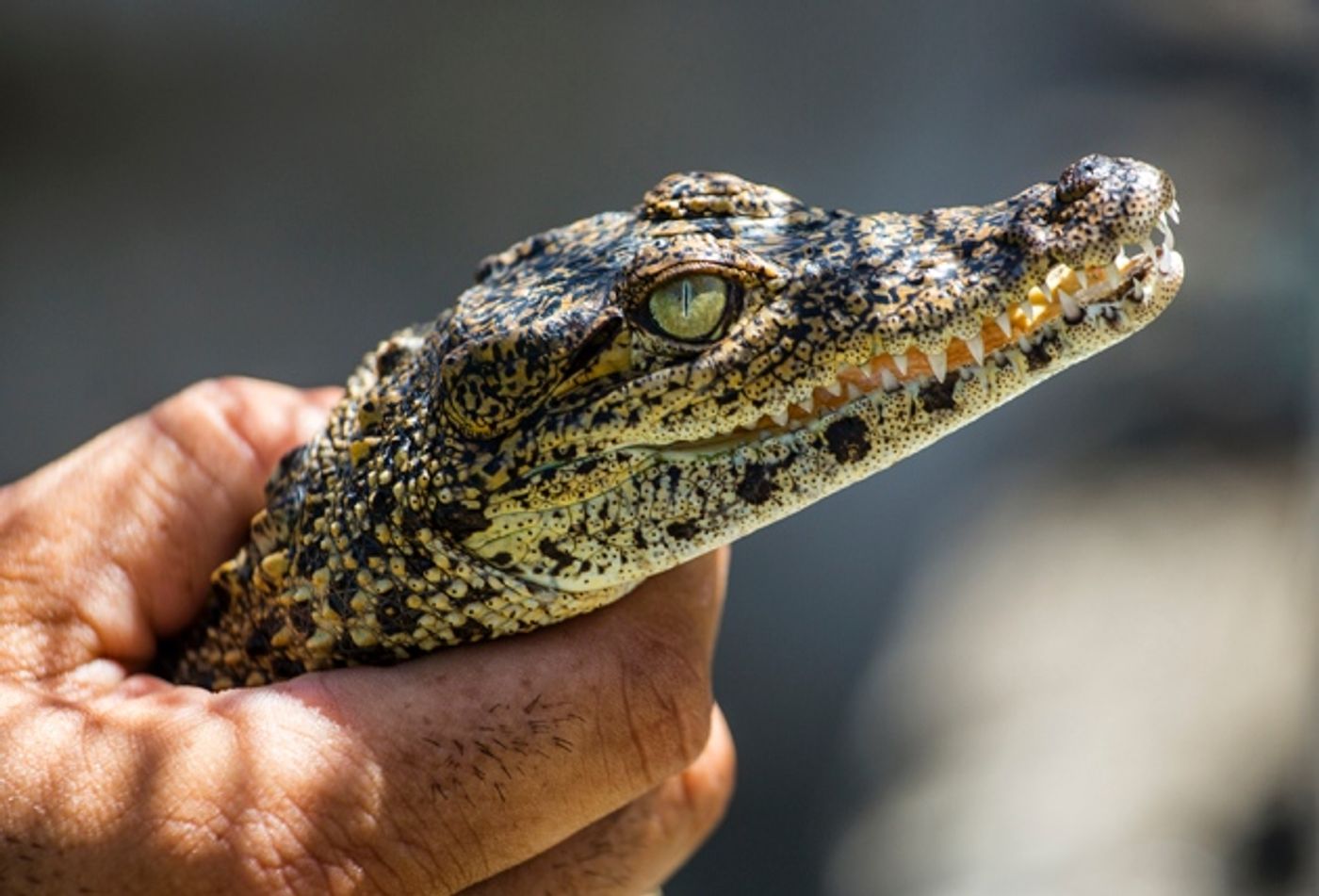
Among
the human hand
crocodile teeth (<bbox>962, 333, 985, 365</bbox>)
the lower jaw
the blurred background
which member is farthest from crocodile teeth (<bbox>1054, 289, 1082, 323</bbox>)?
the blurred background

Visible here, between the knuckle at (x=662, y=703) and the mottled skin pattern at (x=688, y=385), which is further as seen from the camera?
the knuckle at (x=662, y=703)

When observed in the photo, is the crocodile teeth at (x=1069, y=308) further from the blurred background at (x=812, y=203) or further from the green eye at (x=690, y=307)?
the blurred background at (x=812, y=203)

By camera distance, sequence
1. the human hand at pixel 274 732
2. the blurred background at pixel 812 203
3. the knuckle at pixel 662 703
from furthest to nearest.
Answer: the blurred background at pixel 812 203, the knuckle at pixel 662 703, the human hand at pixel 274 732

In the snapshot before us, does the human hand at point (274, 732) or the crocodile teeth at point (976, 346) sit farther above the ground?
the crocodile teeth at point (976, 346)


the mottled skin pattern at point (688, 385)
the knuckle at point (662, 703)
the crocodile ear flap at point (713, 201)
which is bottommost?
the knuckle at point (662, 703)

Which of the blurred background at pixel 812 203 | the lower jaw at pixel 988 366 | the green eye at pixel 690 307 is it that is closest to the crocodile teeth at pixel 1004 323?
the lower jaw at pixel 988 366

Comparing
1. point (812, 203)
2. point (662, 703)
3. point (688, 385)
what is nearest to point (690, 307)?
point (688, 385)

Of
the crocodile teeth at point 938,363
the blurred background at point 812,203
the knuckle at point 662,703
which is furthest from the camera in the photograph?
the blurred background at point 812,203

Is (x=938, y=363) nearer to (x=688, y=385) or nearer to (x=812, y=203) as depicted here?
(x=688, y=385)
